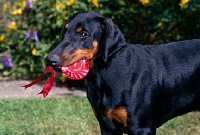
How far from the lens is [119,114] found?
3.54 metres

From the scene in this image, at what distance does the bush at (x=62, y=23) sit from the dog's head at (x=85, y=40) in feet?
8.57

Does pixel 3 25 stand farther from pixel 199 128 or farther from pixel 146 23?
pixel 199 128

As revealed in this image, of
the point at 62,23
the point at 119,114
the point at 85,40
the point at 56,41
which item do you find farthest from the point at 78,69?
the point at 56,41

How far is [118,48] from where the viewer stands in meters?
3.54

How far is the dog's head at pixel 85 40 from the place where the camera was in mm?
3336

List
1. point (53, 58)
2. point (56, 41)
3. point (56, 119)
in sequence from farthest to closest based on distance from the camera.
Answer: point (56, 41) → point (56, 119) → point (53, 58)

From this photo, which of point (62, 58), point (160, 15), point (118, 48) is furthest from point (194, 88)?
point (160, 15)

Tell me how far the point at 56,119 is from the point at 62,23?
1.83m

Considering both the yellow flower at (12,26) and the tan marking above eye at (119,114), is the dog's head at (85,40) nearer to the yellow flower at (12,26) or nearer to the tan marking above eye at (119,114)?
the tan marking above eye at (119,114)

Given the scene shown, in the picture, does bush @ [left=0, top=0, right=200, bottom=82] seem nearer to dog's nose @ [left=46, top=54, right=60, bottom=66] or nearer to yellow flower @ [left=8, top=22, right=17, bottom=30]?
yellow flower @ [left=8, top=22, right=17, bottom=30]

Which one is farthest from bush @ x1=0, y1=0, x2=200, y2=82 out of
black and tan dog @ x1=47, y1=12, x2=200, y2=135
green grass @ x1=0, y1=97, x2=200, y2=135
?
black and tan dog @ x1=47, y1=12, x2=200, y2=135

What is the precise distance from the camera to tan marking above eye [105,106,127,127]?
353 cm

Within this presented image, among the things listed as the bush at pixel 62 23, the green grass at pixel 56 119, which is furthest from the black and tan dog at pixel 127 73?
the bush at pixel 62 23

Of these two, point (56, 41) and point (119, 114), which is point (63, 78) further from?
point (119, 114)
